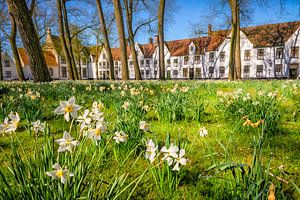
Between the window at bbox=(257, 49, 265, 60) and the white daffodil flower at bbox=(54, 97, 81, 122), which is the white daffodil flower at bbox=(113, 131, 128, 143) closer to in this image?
the white daffodil flower at bbox=(54, 97, 81, 122)

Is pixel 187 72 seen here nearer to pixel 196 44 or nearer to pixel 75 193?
pixel 196 44

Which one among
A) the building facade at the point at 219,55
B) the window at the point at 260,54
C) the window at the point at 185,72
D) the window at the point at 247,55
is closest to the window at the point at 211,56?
the building facade at the point at 219,55

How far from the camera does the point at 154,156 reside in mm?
1548

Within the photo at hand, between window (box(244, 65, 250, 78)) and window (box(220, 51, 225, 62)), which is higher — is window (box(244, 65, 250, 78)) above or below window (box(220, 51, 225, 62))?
below

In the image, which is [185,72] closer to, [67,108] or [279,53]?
[279,53]

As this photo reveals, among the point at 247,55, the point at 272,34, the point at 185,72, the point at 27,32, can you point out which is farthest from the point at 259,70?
the point at 27,32

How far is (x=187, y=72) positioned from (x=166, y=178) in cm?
5058

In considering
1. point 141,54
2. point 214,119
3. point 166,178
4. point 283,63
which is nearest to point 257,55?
point 283,63

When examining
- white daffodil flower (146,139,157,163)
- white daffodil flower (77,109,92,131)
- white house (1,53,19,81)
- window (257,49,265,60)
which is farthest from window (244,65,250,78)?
white house (1,53,19,81)

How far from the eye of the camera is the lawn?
4.19ft

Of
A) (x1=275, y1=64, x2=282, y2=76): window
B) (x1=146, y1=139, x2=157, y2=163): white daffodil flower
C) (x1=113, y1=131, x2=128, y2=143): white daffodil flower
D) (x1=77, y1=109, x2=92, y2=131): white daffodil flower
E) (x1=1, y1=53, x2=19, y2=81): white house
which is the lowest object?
(x1=146, y1=139, x2=157, y2=163): white daffodil flower

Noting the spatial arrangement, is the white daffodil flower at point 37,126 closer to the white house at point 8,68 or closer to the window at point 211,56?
the window at point 211,56

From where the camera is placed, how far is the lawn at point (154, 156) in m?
1.28

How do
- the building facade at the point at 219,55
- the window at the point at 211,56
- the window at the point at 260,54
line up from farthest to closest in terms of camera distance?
1. the window at the point at 211,56
2. the window at the point at 260,54
3. the building facade at the point at 219,55
